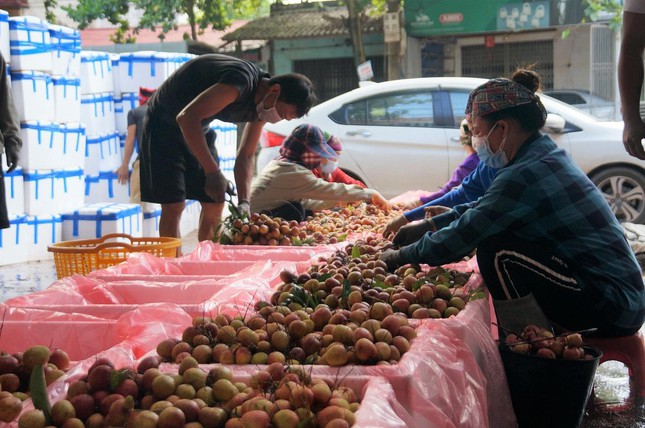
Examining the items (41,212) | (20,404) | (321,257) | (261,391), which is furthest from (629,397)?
(41,212)

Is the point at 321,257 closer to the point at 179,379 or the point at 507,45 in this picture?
the point at 179,379

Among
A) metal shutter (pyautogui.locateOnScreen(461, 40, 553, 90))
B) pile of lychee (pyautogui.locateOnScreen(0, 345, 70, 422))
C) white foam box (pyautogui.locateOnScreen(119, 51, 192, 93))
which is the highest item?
metal shutter (pyautogui.locateOnScreen(461, 40, 553, 90))

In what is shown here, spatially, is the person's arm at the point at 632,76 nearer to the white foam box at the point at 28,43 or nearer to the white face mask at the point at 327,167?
the white face mask at the point at 327,167

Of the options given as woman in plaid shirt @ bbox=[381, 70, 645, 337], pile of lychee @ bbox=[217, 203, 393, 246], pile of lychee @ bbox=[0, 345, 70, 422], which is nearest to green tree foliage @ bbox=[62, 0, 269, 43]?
pile of lychee @ bbox=[217, 203, 393, 246]

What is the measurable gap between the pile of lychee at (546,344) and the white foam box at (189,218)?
23.5 feet

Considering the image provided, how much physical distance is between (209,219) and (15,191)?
9.88 feet

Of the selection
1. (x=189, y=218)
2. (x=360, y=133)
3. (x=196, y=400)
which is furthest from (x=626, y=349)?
(x=189, y=218)

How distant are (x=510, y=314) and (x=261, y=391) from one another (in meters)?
1.56

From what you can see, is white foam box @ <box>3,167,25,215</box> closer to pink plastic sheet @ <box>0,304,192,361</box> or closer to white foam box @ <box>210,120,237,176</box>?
white foam box @ <box>210,120,237,176</box>

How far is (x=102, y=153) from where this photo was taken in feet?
29.4

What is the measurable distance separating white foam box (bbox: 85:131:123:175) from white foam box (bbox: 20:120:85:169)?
0.55 m

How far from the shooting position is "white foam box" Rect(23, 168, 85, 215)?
7785mm

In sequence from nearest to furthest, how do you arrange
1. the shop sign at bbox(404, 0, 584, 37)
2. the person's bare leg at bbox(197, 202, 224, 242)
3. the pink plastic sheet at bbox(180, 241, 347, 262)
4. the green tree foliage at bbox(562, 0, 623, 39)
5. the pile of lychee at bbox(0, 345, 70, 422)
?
the pile of lychee at bbox(0, 345, 70, 422), the pink plastic sheet at bbox(180, 241, 347, 262), the person's bare leg at bbox(197, 202, 224, 242), the green tree foliage at bbox(562, 0, 623, 39), the shop sign at bbox(404, 0, 584, 37)

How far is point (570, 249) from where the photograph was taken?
3.35 metres
